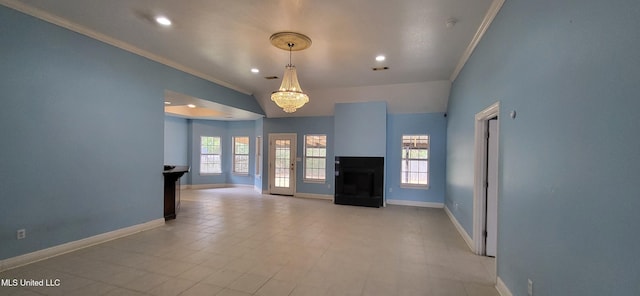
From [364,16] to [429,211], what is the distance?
4.93m

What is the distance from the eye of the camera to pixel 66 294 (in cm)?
250

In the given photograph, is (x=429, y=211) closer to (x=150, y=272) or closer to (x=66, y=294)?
(x=150, y=272)

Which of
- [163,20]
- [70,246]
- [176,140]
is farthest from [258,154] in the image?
[163,20]

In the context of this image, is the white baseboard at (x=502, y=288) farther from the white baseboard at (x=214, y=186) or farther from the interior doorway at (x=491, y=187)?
the white baseboard at (x=214, y=186)

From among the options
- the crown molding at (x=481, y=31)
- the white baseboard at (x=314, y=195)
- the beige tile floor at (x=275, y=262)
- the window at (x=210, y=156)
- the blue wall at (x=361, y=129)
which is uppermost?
the crown molding at (x=481, y=31)

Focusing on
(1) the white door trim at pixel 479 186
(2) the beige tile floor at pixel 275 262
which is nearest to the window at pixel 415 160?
(2) the beige tile floor at pixel 275 262

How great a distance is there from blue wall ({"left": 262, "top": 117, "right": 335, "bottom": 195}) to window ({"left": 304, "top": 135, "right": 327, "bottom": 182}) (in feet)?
0.40

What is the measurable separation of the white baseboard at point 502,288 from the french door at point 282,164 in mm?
6130

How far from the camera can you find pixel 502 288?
2.58m

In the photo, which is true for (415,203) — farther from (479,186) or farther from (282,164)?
(282,164)

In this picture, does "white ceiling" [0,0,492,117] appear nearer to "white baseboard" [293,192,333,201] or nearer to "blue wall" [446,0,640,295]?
"blue wall" [446,0,640,295]

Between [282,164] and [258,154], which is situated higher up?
[258,154]

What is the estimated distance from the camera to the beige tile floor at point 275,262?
269 cm

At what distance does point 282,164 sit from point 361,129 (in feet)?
9.59
